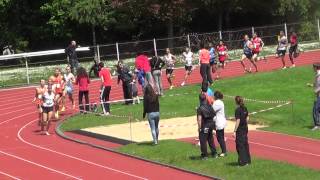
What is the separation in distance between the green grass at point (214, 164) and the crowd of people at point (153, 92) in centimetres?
32

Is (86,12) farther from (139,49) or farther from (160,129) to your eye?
(160,129)

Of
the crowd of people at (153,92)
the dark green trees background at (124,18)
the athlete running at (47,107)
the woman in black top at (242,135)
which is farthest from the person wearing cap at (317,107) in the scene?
the dark green trees background at (124,18)

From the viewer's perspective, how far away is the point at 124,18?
5459cm

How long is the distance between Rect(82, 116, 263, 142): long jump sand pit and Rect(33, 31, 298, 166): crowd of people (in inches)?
39.5

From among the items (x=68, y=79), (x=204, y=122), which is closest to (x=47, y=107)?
(x=68, y=79)

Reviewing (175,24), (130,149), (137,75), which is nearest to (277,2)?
(175,24)

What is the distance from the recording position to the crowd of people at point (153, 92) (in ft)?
56.5

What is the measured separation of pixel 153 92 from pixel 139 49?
24835 mm

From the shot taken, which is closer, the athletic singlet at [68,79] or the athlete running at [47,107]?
the athlete running at [47,107]

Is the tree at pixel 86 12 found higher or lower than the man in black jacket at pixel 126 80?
higher

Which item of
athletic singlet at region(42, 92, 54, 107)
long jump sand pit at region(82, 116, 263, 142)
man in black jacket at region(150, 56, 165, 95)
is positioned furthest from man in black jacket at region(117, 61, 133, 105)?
athletic singlet at region(42, 92, 54, 107)

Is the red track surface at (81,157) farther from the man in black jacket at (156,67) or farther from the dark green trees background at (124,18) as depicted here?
the dark green trees background at (124,18)

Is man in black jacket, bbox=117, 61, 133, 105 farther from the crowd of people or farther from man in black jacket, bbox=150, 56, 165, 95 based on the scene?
man in black jacket, bbox=150, 56, 165, 95

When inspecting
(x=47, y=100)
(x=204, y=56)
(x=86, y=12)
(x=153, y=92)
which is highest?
(x=86, y=12)
